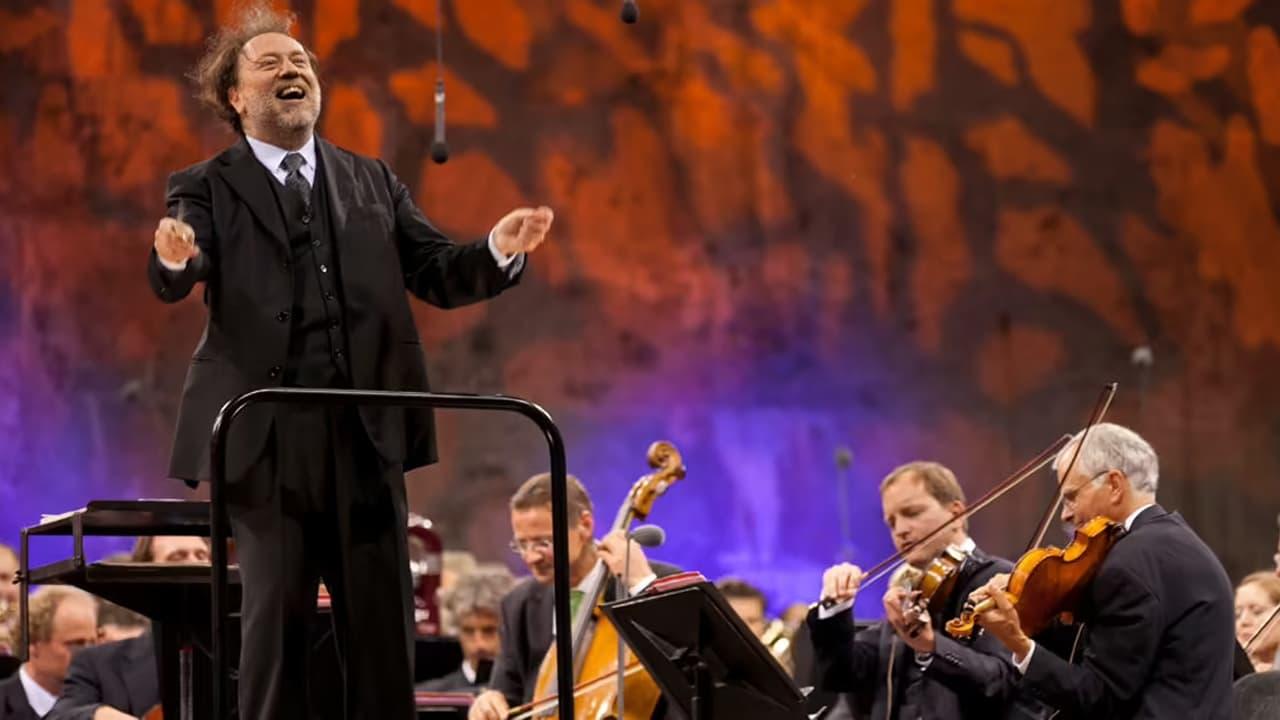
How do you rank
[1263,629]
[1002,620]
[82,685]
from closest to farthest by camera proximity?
1. [1002,620]
2. [82,685]
3. [1263,629]

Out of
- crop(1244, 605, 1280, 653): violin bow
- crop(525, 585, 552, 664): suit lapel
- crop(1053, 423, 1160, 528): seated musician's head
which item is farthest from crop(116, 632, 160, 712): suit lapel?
crop(1244, 605, 1280, 653): violin bow

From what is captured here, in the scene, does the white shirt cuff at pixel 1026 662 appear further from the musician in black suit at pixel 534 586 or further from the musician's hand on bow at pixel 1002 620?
the musician in black suit at pixel 534 586

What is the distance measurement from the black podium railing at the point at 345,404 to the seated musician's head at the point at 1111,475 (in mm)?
2207

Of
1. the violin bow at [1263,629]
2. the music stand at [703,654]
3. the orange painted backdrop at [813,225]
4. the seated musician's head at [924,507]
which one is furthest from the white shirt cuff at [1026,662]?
the orange painted backdrop at [813,225]

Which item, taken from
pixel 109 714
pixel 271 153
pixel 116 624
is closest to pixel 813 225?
pixel 116 624

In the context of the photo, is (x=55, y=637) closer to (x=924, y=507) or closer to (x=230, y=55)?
(x=924, y=507)

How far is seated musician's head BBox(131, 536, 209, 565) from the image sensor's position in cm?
538

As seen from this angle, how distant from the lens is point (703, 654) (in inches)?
163

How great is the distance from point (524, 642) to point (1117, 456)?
7.25 feet

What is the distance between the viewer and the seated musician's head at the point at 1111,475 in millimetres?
4504

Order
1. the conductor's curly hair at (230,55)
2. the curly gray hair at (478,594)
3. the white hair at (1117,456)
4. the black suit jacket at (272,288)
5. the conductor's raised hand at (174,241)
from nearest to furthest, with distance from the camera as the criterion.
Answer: the conductor's raised hand at (174,241)
the black suit jacket at (272,288)
the conductor's curly hair at (230,55)
the white hair at (1117,456)
the curly gray hair at (478,594)

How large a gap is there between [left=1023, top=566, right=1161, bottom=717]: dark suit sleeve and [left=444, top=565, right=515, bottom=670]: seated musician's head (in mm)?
2847

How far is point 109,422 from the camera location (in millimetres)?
9062

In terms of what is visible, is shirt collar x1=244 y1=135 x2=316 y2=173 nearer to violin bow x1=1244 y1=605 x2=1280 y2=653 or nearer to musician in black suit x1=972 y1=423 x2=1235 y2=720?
musician in black suit x1=972 y1=423 x2=1235 y2=720
